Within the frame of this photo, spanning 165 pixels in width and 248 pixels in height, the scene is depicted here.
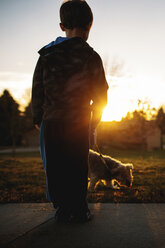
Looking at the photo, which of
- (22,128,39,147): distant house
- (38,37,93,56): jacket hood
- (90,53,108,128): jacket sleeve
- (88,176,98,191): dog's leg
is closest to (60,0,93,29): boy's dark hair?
(38,37,93,56): jacket hood

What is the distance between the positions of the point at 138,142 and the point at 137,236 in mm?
35605

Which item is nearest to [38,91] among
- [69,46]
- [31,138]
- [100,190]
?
[69,46]

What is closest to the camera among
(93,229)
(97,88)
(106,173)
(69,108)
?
(93,229)

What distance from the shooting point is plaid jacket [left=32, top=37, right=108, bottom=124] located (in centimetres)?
236

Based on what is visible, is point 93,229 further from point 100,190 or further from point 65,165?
point 100,190

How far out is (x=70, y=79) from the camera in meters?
2.36

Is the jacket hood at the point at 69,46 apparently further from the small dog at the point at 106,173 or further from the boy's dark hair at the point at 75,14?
the small dog at the point at 106,173

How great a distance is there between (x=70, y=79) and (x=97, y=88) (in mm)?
320

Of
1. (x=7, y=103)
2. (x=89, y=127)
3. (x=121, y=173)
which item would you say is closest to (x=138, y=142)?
(x=7, y=103)

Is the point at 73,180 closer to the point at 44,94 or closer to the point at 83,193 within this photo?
the point at 83,193

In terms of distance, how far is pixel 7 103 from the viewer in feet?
92.0

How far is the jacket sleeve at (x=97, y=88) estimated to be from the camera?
2463 millimetres

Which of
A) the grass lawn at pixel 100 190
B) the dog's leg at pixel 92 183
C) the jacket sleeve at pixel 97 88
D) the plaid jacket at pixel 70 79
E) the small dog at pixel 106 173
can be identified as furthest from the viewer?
the small dog at pixel 106 173

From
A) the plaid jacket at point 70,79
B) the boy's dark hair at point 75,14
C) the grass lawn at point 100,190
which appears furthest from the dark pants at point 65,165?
the grass lawn at point 100,190
